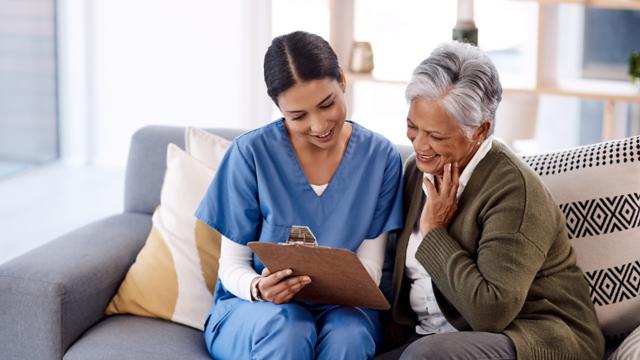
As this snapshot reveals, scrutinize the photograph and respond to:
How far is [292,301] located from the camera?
7.36 ft

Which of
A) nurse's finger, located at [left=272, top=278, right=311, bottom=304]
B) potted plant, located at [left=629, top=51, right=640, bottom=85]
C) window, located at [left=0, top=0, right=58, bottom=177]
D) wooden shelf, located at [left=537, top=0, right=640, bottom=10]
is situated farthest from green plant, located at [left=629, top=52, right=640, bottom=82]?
window, located at [left=0, top=0, right=58, bottom=177]

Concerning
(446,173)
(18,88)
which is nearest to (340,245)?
(446,173)

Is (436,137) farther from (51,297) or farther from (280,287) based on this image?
(51,297)

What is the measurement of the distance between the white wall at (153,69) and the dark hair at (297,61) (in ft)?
7.33

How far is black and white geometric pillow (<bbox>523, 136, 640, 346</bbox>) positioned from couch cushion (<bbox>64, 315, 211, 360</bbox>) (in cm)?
90

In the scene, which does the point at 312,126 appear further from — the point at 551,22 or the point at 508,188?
the point at 551,22

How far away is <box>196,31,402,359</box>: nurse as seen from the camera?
7.06 feet

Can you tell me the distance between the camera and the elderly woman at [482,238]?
2.00 meters

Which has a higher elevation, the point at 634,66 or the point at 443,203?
the point at 634,66

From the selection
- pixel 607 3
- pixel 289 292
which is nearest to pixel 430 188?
pixel 289 292

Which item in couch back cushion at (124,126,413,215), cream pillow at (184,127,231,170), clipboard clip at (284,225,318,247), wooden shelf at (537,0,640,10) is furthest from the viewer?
wooden shelf at (537,0,640,10)

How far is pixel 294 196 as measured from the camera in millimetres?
2283

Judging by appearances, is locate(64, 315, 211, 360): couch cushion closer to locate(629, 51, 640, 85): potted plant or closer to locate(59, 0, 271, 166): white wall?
locate(629, 51, 640, 85): potted plant

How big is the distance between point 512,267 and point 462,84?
395mm
